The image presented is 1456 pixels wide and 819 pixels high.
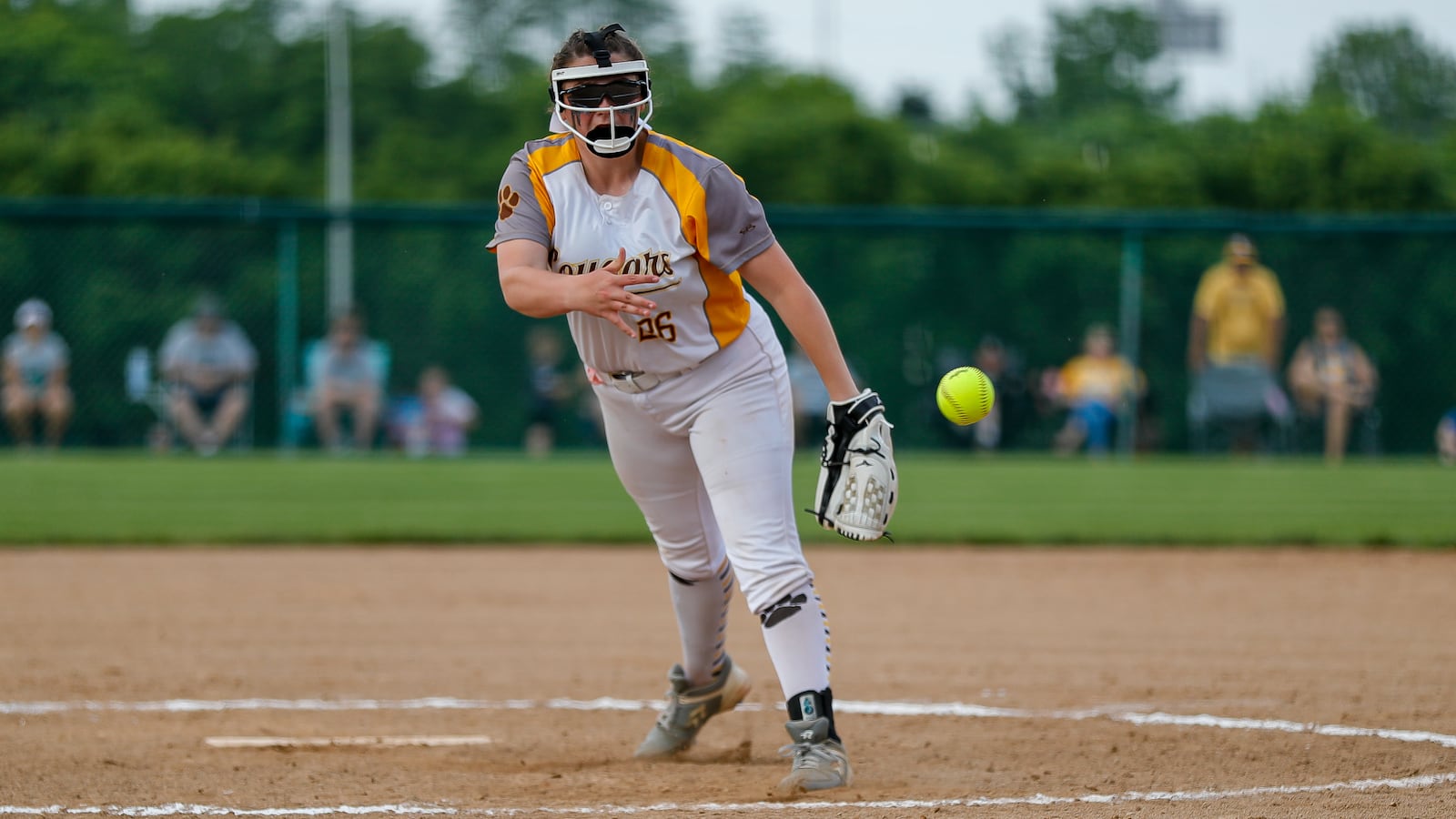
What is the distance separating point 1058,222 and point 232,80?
33.1m

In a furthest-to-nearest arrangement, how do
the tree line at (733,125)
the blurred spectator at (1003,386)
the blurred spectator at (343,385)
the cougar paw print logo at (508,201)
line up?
1. the tree line at (733,125)
2. the blurred spectator at (1003,386)
3. the blurred spectator at (343,385)
4. the cougar paw print logo at (508,201)

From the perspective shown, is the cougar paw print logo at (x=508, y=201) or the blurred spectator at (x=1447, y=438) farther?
the blurred spectator at (x=1447, y=438)

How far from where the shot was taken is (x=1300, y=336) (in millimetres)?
14805

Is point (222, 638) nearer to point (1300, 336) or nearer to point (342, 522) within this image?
point (342, 522)

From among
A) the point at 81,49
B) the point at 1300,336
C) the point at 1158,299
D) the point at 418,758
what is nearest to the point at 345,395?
the point at 1158,299

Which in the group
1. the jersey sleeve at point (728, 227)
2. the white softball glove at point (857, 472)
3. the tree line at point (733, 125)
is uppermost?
the tree line at point (733, 125)

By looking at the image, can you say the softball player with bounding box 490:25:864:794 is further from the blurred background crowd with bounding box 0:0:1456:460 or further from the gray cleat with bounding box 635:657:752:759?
the blurred background crowd with bounding box 0:0:1456:460

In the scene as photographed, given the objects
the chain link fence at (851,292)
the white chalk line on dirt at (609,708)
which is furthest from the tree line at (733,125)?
the white chalk line on dirt at (609,708)

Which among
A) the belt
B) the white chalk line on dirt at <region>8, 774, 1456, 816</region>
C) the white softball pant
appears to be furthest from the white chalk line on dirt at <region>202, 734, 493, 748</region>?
the belt

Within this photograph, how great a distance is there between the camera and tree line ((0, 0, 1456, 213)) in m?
31.9

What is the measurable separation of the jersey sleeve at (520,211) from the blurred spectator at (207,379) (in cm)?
1098

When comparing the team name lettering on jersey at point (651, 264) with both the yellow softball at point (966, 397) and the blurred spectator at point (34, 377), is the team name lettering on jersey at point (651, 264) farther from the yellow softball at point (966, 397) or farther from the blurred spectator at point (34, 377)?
the blurred spectator at point (34, 377)

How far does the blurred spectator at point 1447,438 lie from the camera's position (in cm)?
1441

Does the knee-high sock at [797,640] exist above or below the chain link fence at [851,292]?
below
